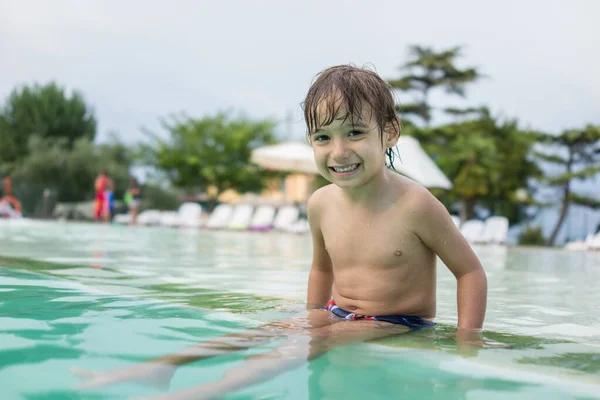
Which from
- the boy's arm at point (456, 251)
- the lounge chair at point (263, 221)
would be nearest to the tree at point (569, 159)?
the lounge chair at point (263, 221)

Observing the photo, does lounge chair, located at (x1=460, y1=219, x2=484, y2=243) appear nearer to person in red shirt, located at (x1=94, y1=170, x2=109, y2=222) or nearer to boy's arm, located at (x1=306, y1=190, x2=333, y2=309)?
person in red shirt, located at (x1=94, y1=170, x2=109, y2=222)

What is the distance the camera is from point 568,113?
28734 millimetres

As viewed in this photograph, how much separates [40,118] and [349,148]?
39.9m

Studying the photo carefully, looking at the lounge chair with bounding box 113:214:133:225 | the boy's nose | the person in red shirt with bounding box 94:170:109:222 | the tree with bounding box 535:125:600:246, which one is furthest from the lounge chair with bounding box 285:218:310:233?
the boy's nose

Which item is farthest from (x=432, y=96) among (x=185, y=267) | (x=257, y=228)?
(x=185, y=267)

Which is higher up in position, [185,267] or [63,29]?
[63,29]

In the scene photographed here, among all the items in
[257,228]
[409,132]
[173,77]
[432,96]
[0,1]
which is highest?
[0,1]

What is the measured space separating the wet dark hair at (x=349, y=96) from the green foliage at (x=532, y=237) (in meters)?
23.5

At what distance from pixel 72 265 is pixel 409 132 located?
22393 mm

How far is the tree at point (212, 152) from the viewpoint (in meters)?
30.2

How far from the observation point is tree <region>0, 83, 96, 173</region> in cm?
3791

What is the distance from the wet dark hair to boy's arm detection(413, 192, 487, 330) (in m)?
0.32

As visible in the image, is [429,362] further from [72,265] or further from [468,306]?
[72,265]

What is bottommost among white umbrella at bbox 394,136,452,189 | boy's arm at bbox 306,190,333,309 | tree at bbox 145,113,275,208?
boy's arm at bbox 306,190,333,309
